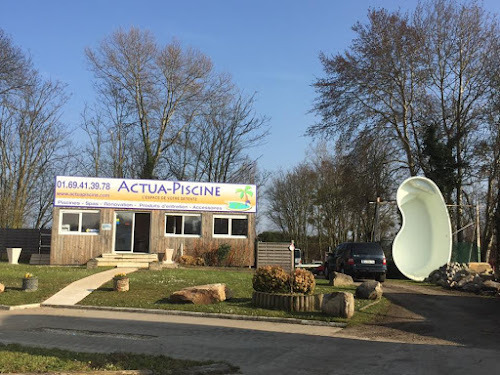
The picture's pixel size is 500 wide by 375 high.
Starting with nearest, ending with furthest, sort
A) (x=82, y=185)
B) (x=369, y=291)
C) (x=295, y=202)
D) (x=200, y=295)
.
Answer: (x=200, y=295) < (x=369, y=291) < (x=82, y=185) < (x=295, y=202)

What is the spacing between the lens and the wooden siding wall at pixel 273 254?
81.9 feet

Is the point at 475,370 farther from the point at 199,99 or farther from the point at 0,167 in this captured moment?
the point at 0,167

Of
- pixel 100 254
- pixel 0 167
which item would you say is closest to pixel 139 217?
pixel 100 254

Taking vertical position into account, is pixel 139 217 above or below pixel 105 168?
below

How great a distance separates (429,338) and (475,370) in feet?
9.26

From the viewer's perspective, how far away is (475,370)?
656cm

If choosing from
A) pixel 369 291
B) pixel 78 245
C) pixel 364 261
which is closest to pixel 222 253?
pixel 78 245

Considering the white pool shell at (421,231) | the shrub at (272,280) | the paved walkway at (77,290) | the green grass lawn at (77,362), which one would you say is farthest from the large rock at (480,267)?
the green grass lawn at (77,362)

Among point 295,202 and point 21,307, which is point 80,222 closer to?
point 21,307

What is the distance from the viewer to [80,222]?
24.9 meters

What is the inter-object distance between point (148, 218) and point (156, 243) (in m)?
1.50

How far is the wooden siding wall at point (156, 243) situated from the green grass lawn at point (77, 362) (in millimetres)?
18280

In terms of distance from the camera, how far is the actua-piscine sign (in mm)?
24719

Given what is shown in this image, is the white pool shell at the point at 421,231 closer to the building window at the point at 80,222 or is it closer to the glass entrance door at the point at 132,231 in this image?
the glass entrance door at the point at 132,231
